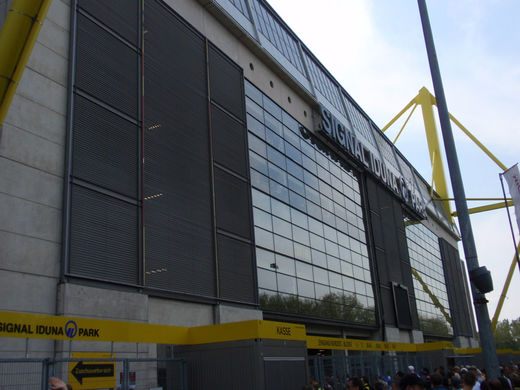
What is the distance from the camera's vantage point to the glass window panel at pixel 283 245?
25406mm

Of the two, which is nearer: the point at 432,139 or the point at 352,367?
the point at 352,367

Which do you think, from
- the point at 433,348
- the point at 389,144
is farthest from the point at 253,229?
the point at 389,144

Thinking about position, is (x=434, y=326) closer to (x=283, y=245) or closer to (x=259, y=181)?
(x=283, y=245)

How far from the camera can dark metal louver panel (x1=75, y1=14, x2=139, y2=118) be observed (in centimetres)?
1642

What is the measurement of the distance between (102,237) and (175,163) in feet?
16.4

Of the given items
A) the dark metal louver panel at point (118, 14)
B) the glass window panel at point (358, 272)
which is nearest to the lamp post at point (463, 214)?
the dark metal louver panel at point (118, 14)

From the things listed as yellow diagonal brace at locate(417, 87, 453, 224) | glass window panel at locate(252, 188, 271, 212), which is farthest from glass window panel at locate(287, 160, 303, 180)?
yellow diagonal brace at locate(417, 87, 453, 224)

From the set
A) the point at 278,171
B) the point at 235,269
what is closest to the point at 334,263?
the point at 278,171

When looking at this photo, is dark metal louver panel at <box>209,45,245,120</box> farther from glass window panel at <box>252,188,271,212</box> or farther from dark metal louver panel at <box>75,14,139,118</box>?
dark metal louver panel at <box>75,14,139,118</box>

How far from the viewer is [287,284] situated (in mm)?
25406

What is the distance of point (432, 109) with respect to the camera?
73938 mm

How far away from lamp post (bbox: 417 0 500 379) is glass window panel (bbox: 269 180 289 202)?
16.0m

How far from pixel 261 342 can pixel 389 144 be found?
134ft

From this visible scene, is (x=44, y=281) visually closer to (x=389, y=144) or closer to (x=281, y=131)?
(x=281, y=131)
